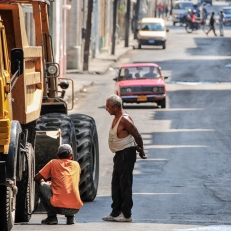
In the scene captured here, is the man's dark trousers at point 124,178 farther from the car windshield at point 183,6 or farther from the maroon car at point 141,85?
the car windshield at point 183,6

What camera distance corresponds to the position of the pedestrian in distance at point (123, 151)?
48.9 ft

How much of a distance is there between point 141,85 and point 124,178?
832 inches

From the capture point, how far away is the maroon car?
118 ft

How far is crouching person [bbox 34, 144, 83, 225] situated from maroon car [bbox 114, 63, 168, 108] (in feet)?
71.6

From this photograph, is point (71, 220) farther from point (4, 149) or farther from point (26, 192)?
point (4, 149)

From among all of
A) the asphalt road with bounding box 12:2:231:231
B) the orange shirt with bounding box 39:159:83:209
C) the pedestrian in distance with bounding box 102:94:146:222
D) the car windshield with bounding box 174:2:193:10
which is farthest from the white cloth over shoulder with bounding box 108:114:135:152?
the car windshield with bounding box 174:2:193:10

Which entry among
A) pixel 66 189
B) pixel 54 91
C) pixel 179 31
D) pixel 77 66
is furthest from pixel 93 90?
pixel 179 31

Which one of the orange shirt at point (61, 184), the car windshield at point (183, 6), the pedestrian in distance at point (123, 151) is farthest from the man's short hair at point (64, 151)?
the car windshield at point (183, 6)

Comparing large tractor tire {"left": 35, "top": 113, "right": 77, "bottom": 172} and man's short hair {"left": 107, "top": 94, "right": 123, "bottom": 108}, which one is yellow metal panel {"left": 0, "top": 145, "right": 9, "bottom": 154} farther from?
large tractor tire {"left": 35, "top": 113, "right": 77, "bottom": 172}

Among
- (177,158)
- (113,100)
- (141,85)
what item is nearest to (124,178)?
(113,100)

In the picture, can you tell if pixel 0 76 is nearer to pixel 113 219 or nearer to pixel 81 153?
pixel 113 219

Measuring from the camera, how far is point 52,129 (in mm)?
15820

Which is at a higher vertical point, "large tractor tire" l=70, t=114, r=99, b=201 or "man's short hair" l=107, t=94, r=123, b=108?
"man's short hair" l=107, t=94, r=123, b=108

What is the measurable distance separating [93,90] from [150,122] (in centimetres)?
1173
